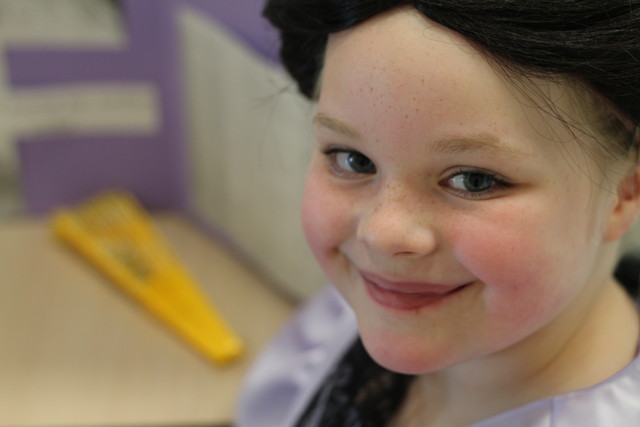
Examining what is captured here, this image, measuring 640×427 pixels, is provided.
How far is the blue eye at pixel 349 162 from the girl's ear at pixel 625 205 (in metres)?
0.18

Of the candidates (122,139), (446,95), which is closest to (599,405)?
(446,95)

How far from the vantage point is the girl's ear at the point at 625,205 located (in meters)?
0.62

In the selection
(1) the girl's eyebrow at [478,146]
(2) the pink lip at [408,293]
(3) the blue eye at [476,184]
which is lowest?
(2) the pink lip at [408,293]

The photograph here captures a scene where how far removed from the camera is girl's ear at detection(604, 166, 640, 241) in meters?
0.62

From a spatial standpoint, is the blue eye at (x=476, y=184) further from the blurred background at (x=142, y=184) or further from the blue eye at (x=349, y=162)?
the blurred background at (x=142, y=184)

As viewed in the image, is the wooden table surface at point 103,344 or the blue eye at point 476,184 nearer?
the blue eye at point 476,184

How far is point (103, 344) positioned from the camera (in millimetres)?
1117

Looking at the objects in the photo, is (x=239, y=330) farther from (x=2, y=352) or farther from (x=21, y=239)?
(x=21, y=239)

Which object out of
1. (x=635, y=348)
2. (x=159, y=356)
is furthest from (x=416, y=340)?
(x=159, y=356)

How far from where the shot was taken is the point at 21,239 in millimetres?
1339

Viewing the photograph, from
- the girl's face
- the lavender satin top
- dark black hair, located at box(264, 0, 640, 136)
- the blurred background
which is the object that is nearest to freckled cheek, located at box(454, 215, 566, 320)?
the girl's face

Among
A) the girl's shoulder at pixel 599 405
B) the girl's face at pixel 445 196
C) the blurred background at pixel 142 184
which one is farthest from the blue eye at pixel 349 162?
the blurred background at pixel 142 184

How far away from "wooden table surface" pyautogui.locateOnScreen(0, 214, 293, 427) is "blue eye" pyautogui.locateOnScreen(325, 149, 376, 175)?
0.48 m

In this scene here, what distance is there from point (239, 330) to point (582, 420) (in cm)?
60
